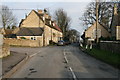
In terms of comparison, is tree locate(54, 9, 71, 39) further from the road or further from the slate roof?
the road

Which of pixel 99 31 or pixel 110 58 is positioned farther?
pixel 99 31

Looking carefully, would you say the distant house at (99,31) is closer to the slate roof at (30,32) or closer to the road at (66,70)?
the slate roof at (30,32)

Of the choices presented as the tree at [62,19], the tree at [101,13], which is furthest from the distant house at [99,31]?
the tree at [62,19]

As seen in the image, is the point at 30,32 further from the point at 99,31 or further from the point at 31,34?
the point at 99,31

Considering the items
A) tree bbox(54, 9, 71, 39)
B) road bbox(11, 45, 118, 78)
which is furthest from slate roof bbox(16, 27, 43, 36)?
road bbox(11, 45, 118, 78)

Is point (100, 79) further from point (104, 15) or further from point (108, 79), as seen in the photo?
point (104, 15)

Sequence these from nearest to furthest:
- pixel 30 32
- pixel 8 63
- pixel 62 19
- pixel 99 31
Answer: pixel 8 63 < pixel 99 31 < pixel 30 32 < pixel 62 19

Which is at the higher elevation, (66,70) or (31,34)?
(31,34)

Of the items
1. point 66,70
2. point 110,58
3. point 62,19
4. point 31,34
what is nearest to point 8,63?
point 66,70

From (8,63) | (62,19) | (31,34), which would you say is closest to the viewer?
(8,63)

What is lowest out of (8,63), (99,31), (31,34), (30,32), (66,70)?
(66,70)

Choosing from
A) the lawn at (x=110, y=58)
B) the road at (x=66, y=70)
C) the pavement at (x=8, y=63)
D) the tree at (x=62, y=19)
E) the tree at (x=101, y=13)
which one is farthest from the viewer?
the tree at (x=62, y=19)

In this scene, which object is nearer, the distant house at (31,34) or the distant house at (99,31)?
the distant house at (99,31)

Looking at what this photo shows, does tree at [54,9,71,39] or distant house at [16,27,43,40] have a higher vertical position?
tree at [54,9,71,39]
